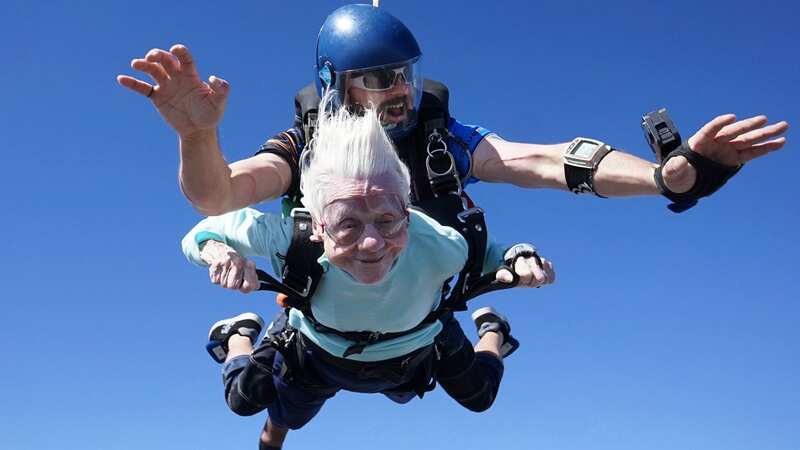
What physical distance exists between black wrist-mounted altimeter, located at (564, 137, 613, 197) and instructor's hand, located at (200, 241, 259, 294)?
6.19ft

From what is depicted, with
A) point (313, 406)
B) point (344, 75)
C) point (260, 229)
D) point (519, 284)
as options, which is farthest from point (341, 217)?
Result: point (313, 406)

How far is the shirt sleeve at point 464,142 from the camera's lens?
5660 millimetres

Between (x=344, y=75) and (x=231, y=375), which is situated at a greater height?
(x=344, y=75)

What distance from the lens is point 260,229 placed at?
16.2ft

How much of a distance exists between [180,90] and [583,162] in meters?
2.18

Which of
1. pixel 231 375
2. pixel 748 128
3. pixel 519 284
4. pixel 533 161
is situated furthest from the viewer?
pixel 231 375

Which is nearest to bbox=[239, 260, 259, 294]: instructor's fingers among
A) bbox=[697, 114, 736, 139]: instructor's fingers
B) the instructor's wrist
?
the instructor's wrist

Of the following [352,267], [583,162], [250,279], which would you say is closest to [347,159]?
[352,267]

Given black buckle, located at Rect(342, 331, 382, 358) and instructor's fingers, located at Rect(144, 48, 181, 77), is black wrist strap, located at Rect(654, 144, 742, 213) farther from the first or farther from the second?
instructor's fingers, located at Rect(144, 48, 181, 77)

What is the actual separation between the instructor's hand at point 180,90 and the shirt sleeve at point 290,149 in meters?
1.00

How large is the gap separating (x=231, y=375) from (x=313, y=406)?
1.90ft

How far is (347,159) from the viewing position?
471cm

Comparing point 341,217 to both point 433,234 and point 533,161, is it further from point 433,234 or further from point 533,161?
point 533,161

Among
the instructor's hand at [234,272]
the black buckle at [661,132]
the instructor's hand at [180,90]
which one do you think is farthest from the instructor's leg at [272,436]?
the black buckle at [661,132]
